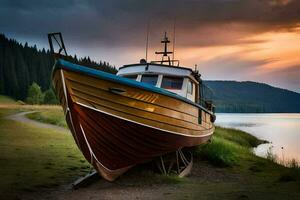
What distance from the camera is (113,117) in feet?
35.4

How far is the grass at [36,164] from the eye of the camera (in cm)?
1118

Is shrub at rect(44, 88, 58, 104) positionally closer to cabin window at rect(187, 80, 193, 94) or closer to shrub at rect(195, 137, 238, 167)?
shrub at rect(195, 137, 238, 167)

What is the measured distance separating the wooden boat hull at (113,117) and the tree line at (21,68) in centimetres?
8428

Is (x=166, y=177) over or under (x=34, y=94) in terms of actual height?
over

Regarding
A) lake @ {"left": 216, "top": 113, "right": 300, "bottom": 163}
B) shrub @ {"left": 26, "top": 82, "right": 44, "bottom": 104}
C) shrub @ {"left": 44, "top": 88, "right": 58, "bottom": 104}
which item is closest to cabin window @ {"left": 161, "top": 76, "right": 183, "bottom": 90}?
lake @ {"left": 216, "top": 113, "right": 300, "bottom": 163}

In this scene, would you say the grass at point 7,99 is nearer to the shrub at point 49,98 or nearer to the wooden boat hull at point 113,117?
the shrub at point 49,98

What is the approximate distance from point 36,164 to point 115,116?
525 centimetres

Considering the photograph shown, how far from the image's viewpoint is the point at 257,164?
752 inches

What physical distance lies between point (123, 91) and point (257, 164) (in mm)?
10816

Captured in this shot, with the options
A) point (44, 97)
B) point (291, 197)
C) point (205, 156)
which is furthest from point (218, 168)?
point (44, 97)

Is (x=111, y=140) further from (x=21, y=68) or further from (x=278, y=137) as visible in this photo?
(x=21, y=68)

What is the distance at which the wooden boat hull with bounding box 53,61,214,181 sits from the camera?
10.2 m

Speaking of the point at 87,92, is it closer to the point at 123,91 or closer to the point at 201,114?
the point at 123,91

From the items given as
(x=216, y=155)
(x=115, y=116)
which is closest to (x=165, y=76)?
(x=115, y=116)
